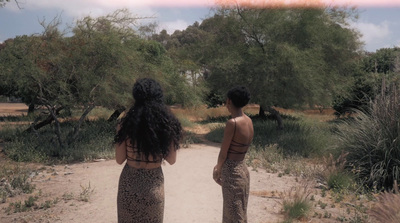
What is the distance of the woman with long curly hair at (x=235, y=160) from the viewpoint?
3684mm

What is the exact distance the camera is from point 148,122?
2.98m

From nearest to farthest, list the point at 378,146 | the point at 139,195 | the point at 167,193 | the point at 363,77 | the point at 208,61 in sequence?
1. the point at 139,195
2. the point at 167,193
3. the point at 378,146
4. the point at 208,61
5. the point at 363,77

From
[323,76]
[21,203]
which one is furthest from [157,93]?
[323,76]

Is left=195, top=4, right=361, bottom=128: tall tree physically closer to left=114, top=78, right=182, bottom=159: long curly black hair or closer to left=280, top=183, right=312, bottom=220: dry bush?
left=280, top=183, right=312, bottom=220: dry bush

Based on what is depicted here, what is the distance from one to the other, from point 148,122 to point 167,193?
4.21 metres

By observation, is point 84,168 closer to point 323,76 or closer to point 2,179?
point 2,179

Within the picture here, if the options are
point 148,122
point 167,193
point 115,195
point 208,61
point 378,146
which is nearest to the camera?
point 148,122

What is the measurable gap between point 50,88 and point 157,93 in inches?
361

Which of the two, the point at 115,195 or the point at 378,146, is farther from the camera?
the point at 378,146

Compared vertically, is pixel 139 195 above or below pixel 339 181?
above

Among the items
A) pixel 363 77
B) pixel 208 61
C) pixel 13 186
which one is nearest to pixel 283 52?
pixel 208 61

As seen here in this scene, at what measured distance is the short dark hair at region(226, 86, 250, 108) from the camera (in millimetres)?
3697

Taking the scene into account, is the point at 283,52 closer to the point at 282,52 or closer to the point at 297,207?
the point at 282,52

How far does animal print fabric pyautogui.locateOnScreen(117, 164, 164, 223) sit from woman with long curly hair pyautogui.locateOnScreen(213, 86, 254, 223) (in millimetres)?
850
